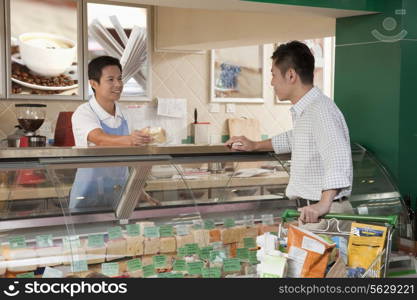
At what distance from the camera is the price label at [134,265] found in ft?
8.20

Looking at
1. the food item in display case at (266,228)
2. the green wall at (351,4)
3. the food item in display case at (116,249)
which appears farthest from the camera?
the green wall at (351,4)

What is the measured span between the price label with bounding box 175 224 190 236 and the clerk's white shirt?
1005 millimetres

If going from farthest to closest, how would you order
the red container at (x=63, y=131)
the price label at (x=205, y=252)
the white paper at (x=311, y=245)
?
the red container at (x=63, y=131) < the price label at (x=205, y=252) < the white paper at (x=311, y=245)

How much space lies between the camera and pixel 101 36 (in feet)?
19.2

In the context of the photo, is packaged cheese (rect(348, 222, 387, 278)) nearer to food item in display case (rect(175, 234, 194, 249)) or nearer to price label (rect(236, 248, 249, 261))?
price label (rect(236, 248, 249, 261))

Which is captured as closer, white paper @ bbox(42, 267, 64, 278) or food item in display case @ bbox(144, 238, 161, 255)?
white paper @ bbox(42, 267, 64, 278)

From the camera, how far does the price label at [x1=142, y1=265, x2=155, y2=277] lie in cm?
250

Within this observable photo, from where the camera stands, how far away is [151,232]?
8.44ft

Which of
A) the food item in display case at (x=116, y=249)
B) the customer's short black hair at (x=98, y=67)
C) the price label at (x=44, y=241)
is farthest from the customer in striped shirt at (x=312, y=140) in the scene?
the customer's short black hair at (x=98, y=67)

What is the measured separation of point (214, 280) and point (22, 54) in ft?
12.6

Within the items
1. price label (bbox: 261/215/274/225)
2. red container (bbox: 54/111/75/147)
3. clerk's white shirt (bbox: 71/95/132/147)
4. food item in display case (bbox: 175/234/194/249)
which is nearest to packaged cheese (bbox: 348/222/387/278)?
price label (bbox: 261/215/274/225)

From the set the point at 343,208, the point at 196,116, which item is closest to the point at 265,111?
the point at 196,116

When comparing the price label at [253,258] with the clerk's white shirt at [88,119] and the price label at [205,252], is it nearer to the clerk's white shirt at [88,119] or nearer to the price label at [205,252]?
the price label at [205,252]

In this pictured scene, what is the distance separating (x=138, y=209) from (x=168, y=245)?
0.66ft
